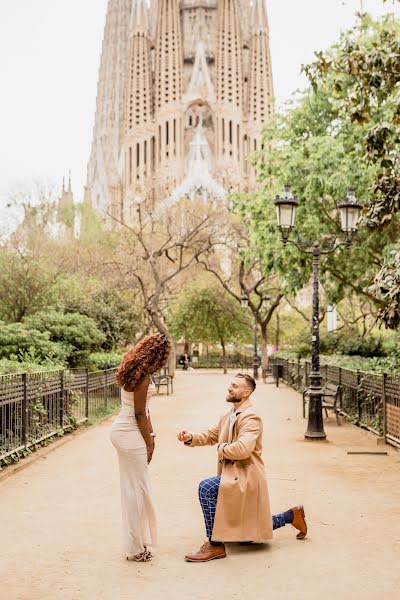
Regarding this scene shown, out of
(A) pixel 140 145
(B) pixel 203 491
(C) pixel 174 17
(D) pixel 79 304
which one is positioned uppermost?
(C) pixel 174 17

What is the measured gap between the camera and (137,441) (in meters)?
5.31

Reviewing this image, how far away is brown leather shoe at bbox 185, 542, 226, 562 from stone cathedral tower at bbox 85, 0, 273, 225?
8740 centimetres

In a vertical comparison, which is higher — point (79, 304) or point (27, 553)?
point (79, 304)

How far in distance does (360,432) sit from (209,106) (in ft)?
293

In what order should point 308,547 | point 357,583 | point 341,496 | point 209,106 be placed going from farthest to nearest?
point 209,106 → point 341,496 → point 308,547 → point 357,583

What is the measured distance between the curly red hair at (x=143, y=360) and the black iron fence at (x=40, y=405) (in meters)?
4.65

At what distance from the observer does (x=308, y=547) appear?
5.82 metres

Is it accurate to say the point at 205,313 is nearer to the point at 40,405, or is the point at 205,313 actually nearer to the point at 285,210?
the point at 285,210

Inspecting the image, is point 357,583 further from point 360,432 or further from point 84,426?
point 84,426

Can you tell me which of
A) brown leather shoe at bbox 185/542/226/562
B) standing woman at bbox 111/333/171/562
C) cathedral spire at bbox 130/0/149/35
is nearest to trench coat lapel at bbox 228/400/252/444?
standing woman at bbox 111/333/171/562

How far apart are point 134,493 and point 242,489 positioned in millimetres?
794

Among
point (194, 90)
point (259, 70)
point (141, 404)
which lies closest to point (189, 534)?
point (141, 404)

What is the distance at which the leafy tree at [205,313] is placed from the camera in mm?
48594

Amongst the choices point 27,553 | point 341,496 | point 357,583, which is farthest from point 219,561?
point 341,496
